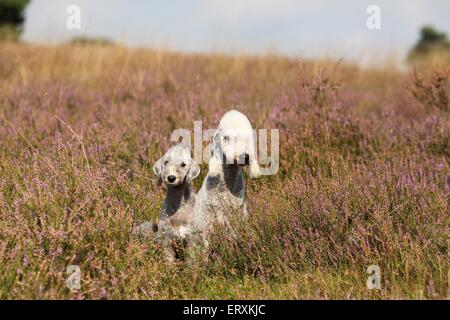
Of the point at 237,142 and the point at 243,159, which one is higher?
the point at 237,142

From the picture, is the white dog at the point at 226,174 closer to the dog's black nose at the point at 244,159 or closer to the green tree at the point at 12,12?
the dog's black nose at the point at 244,159

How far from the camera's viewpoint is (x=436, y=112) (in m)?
7.53

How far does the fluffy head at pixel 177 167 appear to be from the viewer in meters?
3.73

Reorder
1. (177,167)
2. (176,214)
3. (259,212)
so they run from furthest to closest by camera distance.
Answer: (259,212) → (176,214) → (177,167)

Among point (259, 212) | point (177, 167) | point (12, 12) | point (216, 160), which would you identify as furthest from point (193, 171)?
point (12, 12)

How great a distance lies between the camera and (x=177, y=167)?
12.4 ft

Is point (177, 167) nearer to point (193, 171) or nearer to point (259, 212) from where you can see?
point (193, 171)

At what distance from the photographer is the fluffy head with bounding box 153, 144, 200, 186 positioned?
3730mm

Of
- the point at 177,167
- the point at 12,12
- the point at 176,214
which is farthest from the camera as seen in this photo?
the point at 12,12

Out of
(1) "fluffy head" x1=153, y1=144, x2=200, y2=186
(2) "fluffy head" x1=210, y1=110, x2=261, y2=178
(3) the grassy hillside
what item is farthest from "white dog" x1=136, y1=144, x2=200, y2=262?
(2) "fluffy head" x1=210, y1=110, x2=261, y2=178

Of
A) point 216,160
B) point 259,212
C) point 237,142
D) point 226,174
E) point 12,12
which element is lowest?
point 259,212

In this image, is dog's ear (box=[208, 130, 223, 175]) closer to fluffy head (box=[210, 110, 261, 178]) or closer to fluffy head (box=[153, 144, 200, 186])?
fluffy head (box=[210, 110, 261, 178])

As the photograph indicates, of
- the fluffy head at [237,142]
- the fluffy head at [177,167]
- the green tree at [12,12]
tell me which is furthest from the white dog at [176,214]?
the green tree at [12,12]
